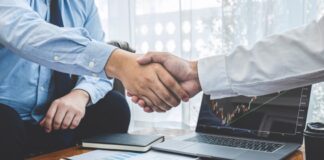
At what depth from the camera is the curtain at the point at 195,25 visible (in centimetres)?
161

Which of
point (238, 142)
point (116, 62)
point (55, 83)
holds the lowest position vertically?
point (238, 142)

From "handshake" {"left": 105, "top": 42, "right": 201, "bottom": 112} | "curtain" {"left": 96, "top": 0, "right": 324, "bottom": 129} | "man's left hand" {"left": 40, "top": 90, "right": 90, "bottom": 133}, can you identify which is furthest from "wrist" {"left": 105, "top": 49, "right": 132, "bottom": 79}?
"curtain" {"left": 96, "top": 0, "right": 324, "bottom": 129}

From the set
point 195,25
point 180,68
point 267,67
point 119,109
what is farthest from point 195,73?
point 195,25

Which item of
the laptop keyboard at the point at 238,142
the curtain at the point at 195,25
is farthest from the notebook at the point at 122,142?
the curtain at the point at 195,25

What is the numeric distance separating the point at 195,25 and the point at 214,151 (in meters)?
1.06

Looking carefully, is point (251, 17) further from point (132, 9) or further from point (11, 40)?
point (11, 40)

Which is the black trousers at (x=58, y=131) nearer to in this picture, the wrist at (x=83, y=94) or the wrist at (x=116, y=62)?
the wrist at (x=83, y=94)

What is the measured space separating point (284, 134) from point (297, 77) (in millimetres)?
234

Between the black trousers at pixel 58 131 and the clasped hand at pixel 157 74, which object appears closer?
the black trousers at pixel 58 131

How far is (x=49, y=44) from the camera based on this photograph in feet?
3.30

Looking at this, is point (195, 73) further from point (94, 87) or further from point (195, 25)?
point (195, 25)

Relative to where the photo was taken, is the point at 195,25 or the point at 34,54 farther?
the point at 195,25

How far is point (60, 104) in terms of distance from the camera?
3.57 ft

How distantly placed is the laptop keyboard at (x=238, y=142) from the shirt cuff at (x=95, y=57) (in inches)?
13.4
